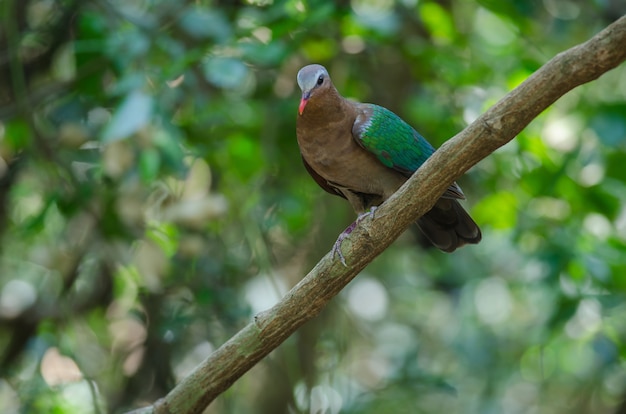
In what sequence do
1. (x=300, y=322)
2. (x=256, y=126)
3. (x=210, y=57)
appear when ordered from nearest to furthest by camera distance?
1. (x=300, y=322)
2. (x=210, y=57)
3. (x=256, y=126)

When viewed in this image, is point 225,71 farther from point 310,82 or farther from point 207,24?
point 310,82

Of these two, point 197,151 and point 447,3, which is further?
point 447,3

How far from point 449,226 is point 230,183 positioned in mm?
1619

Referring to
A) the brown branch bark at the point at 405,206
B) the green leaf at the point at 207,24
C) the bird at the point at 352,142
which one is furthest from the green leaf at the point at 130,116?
the brown branch bark at the point at 405,206

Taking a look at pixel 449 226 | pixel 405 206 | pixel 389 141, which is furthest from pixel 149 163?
pixel 405 206

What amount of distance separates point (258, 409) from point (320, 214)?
1.31 meters

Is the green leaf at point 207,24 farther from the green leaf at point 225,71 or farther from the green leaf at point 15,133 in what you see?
the green leaf at point 15,133

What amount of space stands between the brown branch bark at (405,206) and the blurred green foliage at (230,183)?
3.65 ft

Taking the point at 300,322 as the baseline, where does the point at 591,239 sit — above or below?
below

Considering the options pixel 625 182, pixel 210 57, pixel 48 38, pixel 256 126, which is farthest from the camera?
pixel 48 38

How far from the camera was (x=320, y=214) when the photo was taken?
5109 mm

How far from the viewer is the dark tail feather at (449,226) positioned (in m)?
3.46

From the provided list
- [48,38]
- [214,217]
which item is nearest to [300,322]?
[214,217]

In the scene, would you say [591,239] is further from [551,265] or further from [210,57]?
[210,57]
